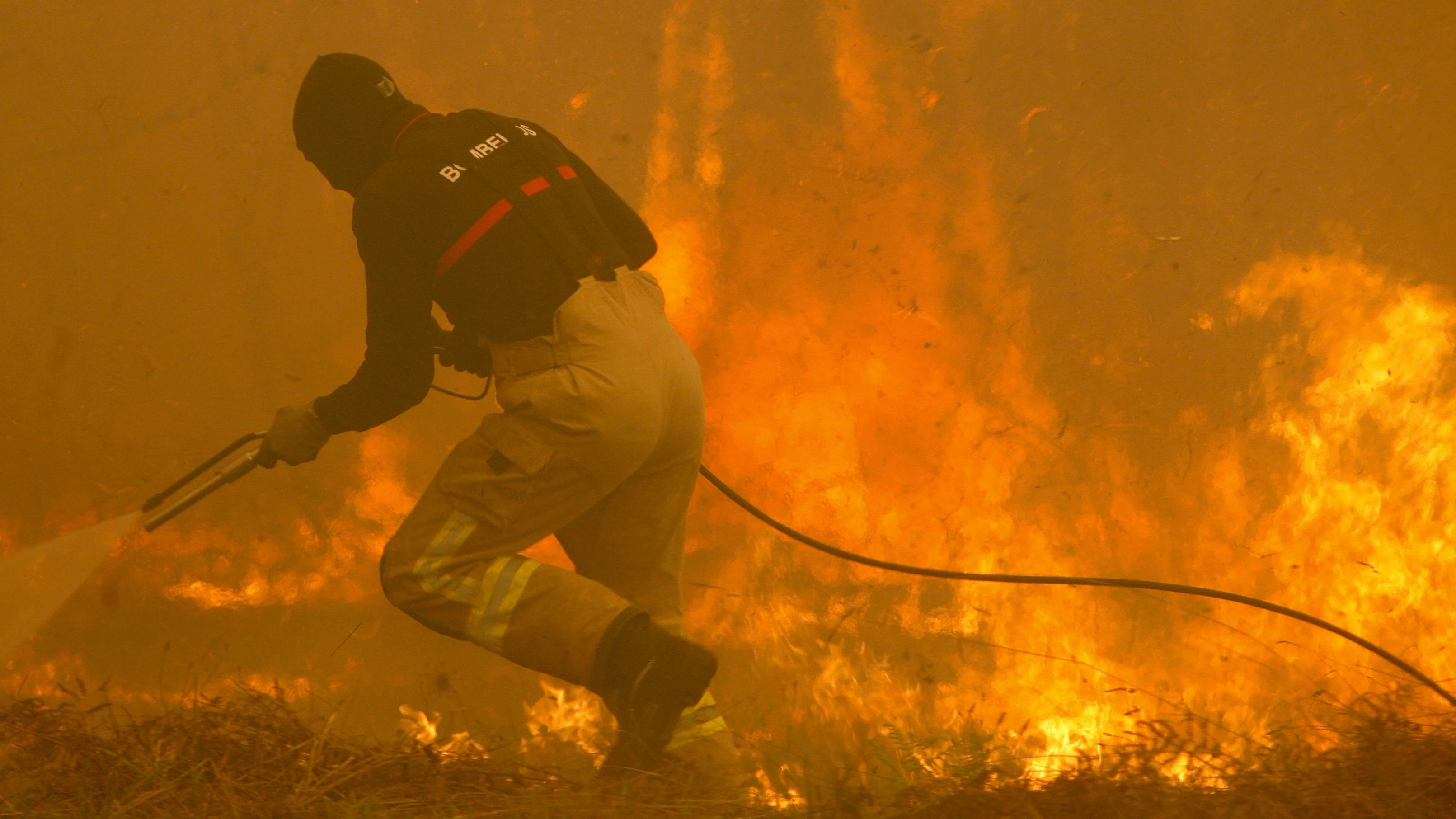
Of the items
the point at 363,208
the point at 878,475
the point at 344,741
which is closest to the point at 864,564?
the point at 878,475

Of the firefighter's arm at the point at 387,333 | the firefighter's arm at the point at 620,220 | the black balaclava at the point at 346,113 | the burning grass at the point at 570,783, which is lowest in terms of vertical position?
the burning grass at the point at 570,783

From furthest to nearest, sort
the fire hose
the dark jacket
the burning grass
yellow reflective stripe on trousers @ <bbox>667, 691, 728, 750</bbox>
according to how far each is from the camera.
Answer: the fire hose, yellow reflective stripe on trousers @ <bbox>667, 691, 728, 750</bbox>, the dark jacket, the burning grass

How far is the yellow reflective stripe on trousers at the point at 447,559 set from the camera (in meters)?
1.84

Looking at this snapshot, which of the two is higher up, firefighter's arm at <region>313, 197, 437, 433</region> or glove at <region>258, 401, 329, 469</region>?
firefighter's arm at <region>313, 197, 437, 433</region>

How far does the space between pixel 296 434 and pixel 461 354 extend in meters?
0.31

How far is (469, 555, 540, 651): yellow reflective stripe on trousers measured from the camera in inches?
73.0

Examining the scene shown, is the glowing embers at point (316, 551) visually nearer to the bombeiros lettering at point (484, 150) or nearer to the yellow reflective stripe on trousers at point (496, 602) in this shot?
the yellow reflective stripe on trousers at point (496, 602)

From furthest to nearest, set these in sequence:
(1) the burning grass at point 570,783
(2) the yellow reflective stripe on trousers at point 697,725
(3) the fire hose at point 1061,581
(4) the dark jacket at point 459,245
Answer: (3) the fire hose at point 1061,581 → (2) the yellow reflective stripe on trousers at point 697,725 → (4) the dark jacket at point 459,245 → (1) the burning grass at point 570,783

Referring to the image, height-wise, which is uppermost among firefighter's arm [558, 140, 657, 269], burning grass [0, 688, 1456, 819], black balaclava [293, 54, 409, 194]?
firefighter's arm [558, 140, 657, 269]

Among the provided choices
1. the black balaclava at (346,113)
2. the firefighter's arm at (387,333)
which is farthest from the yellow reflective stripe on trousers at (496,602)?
the black balaclava at (346,113)

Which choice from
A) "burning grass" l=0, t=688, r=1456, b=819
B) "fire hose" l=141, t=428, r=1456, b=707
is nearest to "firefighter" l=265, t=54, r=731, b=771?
"burning grass" l=0, t=688, r=1456, b=819

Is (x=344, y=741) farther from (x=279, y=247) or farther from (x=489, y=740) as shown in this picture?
→ (x=279, y=247)

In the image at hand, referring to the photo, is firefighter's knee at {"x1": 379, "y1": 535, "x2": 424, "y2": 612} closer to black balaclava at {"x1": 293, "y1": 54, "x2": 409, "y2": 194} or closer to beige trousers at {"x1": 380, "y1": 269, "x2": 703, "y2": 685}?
beige trousers at {"x1": 380, "y1": 269, "x2": 703, "y2": 685}

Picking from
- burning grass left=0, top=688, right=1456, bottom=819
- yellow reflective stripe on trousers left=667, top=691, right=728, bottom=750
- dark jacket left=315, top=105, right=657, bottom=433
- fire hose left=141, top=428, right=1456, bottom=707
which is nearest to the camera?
burning grass left=0, top=688, right=1456, bottom=819
